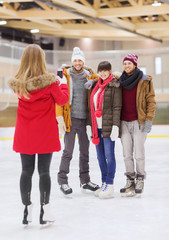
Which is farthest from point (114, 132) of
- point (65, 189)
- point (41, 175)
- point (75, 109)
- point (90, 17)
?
point (90, 17)

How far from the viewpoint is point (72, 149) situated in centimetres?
348

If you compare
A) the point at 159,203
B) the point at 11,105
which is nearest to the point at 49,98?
the point at 159,203

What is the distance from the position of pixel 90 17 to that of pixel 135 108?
8129mm

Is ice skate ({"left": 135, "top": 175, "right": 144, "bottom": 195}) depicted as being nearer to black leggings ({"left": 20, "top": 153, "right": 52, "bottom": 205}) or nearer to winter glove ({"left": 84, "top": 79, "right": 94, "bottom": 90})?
winter glove ({"left": 84, "top": 79, "right": 94, "bottom": 90})

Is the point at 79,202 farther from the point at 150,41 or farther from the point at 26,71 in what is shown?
the point at 150,41

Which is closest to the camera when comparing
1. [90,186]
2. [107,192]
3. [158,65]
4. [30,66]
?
[30,66]

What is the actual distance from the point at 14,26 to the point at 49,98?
1179cm

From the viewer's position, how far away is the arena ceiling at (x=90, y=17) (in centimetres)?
1036

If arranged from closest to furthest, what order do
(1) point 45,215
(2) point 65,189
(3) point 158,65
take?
(1) point 45,215
(2) point 65,189
(3) point 158,65

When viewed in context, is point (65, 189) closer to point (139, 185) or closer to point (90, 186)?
point (90, 186)

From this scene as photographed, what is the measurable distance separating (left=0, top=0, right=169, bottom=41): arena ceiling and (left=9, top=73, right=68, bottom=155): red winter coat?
6943 mm

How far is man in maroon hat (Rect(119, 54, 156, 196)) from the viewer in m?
3.23

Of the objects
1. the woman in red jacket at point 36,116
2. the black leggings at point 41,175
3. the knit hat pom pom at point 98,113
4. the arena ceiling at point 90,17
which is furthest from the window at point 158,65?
the black leggings at point 41,175

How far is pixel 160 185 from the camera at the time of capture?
12.8ft
